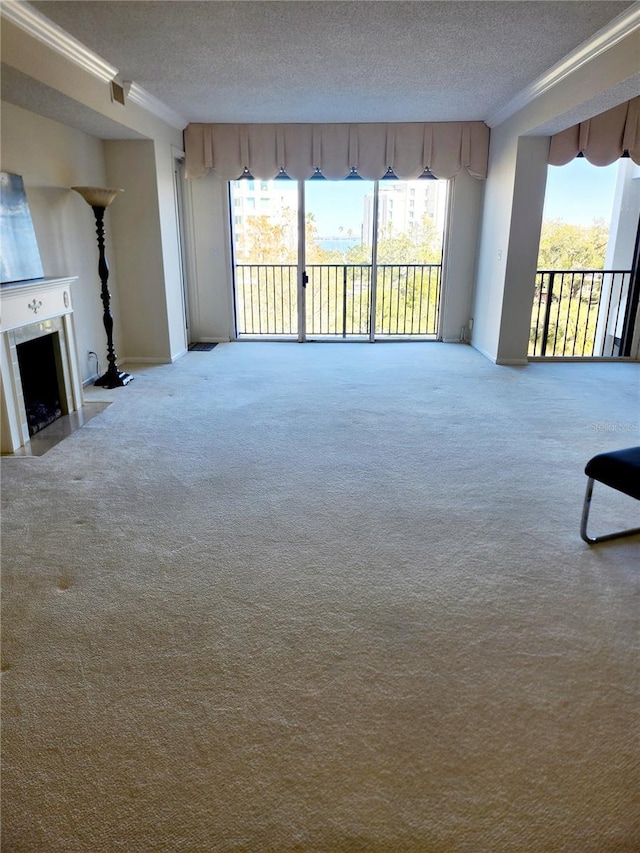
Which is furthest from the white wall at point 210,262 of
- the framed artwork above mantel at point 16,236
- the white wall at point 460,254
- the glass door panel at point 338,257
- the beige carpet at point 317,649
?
the beige carpet at point 317,649

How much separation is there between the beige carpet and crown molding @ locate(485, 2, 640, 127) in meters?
2.49

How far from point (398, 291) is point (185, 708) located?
20.9ft

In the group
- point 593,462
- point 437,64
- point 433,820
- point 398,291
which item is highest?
point 437,64

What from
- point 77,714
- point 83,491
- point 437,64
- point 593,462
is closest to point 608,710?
point 593,462

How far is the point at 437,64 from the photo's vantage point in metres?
4.04

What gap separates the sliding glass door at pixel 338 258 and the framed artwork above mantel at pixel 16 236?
336cm

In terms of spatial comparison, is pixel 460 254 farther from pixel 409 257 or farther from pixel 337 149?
pixel 337 149

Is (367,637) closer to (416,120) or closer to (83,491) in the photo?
(83,491)

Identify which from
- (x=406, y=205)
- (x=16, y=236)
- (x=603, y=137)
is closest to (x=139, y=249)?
(x=16, y=236)

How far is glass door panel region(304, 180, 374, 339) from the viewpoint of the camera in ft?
22.0

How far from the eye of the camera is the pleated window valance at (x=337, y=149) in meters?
6.23

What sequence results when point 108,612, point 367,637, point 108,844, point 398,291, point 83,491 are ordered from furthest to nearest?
point 398,291, point 83,491, point 108,612, point 367,637, point 108,844

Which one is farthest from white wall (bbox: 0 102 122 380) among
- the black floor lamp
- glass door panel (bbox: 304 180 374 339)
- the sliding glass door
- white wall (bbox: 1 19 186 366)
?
glass door panel (bbox: 304 180 374 339)

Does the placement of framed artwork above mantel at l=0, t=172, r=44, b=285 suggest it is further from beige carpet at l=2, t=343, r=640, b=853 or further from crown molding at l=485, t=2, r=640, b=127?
crown molding at l=485, t=2, r=640, b=127
